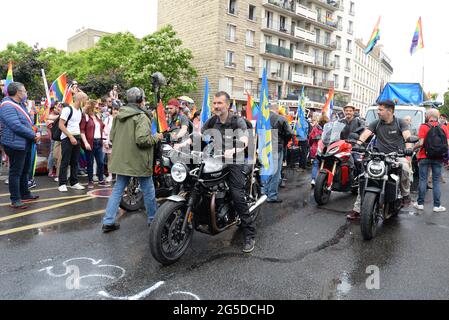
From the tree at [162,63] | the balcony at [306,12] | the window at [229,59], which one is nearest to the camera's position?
the tree at [162,63]

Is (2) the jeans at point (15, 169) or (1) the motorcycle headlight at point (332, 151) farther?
(1) the motorcycle headlight at point (332, 151)

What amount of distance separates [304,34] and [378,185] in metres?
42.0

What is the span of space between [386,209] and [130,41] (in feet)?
126

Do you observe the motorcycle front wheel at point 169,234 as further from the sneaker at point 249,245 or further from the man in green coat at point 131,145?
the man in green coat at point 131,145

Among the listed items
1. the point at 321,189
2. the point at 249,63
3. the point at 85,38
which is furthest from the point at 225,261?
the point at 85,38

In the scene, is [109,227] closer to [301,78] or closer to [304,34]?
[301,78]

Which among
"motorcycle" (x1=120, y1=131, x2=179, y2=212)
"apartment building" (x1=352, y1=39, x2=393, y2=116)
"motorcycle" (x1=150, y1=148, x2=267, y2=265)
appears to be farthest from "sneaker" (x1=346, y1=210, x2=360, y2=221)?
"apartment building" (x1=352, y1=39, x2=393, y2=116)

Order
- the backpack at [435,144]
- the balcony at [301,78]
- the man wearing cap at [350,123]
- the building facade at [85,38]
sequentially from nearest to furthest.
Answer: the backpack at [435,144], the man wearing cap at [350,123], the balcony at [301,78], the building facade at [85,38]

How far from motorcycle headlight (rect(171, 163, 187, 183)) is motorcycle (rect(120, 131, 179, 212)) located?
68.0 inches

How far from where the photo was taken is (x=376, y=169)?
16.9 feet

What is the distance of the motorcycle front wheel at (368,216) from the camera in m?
4.79

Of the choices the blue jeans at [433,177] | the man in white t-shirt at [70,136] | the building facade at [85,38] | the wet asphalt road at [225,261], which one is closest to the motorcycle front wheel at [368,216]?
the wet asphalt road at [225,261]

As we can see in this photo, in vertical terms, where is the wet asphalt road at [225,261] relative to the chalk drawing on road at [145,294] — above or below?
above

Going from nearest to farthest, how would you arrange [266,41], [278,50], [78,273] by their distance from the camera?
1. [78,273]
2. [266,41]
3. [278,50]
